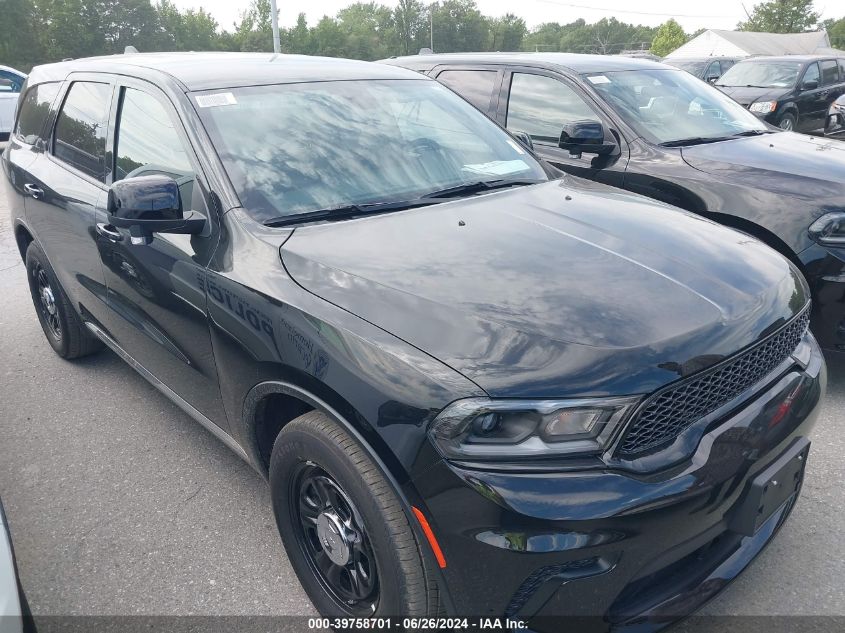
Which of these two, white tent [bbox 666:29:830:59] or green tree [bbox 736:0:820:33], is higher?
green tree [bbox 736:0:820:33]

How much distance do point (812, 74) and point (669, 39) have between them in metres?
73.3

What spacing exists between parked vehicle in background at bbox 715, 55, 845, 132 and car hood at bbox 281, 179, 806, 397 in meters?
11.9

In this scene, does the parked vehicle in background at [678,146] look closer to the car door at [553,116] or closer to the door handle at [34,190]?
the car door at [553,116]

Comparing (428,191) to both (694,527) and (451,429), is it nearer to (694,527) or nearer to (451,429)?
(451,429)

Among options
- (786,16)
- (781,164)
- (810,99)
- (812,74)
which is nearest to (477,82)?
(781,164)

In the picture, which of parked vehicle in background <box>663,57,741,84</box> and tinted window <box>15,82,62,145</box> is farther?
parked vehicle in background <box>663,57,741,84</box>

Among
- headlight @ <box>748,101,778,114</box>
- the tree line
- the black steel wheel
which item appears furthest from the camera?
the tree line

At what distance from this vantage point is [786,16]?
212ft

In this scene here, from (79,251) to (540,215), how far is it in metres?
2.26

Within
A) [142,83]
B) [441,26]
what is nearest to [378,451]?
[142,83]

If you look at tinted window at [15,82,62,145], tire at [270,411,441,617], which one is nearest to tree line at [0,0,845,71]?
tinted window at [15,82,62,145]

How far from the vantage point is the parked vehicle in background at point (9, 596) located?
5.42ft

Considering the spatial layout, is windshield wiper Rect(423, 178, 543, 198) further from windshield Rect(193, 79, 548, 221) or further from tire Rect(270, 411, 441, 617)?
tire Rect(270, 411, 441, 617)

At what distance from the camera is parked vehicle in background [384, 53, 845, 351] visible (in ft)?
11.7
